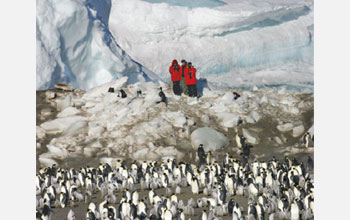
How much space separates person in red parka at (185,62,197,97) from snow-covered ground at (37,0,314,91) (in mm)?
2762

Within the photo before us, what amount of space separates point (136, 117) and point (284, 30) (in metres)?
7.40

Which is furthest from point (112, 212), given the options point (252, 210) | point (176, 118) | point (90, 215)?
point (176, 118)

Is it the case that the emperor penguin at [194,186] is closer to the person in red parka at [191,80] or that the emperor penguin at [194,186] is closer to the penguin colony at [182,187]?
the penguin colony at [182,187]

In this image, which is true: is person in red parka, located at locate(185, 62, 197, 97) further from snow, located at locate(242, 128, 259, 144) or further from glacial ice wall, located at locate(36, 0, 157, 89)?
glacial ice wall, located at locate(36, 0, 157, 89)

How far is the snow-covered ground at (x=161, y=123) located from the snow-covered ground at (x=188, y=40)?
149 centimetres

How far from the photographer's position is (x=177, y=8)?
21.8m

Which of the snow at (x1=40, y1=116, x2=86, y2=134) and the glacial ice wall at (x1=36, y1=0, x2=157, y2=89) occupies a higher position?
the glacial ice wall at (x1=36, y1=0, x2=157, y2=89)

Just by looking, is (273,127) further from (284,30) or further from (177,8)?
(177,8)

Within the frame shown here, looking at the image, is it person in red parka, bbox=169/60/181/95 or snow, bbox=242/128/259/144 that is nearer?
snow, bbox=242/128/259/144

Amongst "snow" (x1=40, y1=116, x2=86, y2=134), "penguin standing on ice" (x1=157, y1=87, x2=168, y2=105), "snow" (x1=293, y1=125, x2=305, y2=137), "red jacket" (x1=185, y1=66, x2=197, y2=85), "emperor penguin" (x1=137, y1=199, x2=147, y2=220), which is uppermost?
"red jacket" (x1=185, y1=66, x2=197, y2=85)

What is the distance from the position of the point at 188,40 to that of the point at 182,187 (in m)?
9.36

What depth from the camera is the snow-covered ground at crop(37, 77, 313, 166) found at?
16531 mm

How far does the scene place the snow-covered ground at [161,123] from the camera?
16531 millimetres

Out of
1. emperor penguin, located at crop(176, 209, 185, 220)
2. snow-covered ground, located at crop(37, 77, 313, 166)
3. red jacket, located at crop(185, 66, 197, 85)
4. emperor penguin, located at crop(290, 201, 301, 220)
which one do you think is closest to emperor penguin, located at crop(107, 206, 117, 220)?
emperor penguin, located at crop(176, 209, 185, 220)
